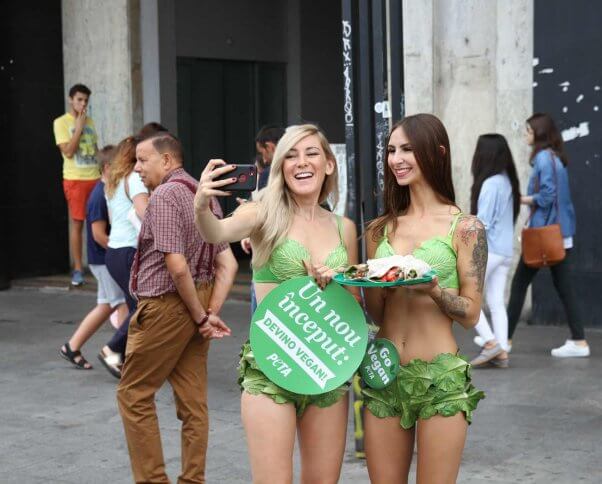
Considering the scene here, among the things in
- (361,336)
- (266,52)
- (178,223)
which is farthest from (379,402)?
(266,52)

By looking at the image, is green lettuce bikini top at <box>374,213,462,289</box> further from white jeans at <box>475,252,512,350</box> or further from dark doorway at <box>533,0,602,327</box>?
dark doorway at <box>533,0,602,327</box>

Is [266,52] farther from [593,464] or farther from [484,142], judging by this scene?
[593,464]

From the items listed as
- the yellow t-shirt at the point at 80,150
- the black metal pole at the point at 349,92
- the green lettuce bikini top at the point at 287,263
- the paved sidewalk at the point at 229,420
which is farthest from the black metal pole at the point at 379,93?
the yellow t-shirt at the point at 80,150


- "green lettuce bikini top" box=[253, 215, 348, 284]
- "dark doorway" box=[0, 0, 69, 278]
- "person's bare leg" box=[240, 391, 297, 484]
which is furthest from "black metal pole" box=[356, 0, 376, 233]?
"dark doorway" box=[0, 0, 69, 278]

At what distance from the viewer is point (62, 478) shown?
603cm

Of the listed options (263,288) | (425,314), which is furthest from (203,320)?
(425,314)

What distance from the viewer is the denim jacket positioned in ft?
28.9

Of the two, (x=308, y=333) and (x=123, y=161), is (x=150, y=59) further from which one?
(x=308, y=333)

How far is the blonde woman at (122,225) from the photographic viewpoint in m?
7.69

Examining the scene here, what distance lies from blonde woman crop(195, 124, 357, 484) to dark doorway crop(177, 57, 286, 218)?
35.2 ft

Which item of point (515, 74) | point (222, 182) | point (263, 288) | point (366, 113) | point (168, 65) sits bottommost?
point (263, 288)

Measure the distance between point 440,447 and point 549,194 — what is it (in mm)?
5140

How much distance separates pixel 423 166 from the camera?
13.6ft

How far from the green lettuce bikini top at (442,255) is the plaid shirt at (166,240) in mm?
1627
